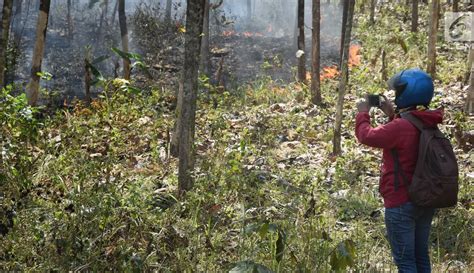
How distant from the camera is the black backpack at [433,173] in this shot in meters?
3.09

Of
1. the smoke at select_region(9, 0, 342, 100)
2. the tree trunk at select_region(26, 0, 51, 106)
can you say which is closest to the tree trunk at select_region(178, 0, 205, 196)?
the tree trunk at select_region(26, 0, 51, 106)

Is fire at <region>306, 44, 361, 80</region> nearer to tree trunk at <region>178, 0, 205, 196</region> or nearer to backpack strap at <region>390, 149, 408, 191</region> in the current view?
tree trunk at <region>178, 0, 205, 196</region>

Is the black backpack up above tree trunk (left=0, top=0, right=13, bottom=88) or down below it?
below

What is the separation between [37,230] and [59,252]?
1.59ft

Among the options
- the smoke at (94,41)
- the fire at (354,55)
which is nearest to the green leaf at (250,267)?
the smoke at (94,41)

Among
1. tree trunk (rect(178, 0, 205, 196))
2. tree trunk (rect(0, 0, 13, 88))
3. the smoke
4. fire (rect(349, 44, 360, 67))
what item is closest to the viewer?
tree trunk (rect(178, 0, 205, 196))

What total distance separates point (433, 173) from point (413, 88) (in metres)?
0.54

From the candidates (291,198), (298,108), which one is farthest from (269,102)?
(291,198)

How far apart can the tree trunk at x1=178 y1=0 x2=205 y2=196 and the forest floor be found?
23 cm

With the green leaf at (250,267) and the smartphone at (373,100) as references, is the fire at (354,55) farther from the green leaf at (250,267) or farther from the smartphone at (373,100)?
the green leaf at (250,267)

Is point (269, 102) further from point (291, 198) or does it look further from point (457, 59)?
point (291, 198)

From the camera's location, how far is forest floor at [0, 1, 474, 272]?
12.1 feet

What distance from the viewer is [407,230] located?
10.7 feet

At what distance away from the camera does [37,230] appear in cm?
385
